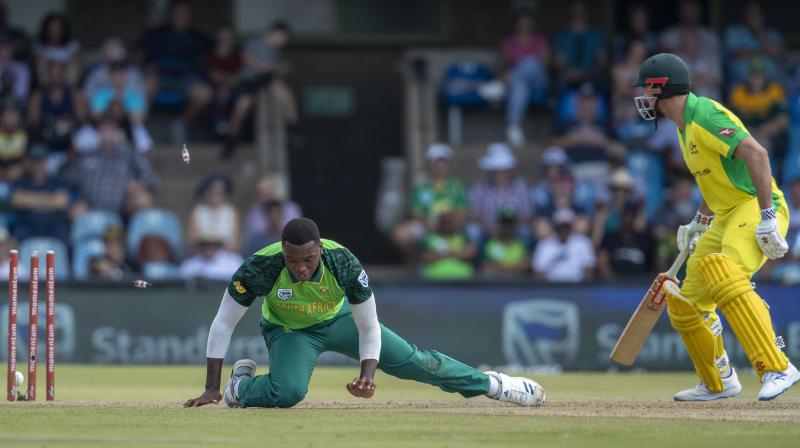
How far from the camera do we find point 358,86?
20109 millimetres

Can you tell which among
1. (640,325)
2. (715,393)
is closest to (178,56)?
(640,325)

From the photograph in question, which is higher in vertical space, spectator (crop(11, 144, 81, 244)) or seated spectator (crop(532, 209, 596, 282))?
spectator (crop(11, 144, 81, 244))

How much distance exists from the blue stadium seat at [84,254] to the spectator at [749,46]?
27.0 ft

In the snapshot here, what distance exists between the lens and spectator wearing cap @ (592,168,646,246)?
1636 centimetres

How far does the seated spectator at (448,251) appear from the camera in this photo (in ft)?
53.1

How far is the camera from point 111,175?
16.8m

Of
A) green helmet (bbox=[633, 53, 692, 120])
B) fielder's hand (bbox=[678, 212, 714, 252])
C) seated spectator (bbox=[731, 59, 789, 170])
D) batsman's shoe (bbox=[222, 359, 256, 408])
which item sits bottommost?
batsman's shoe (bbox=[222, 359, 256, 408])

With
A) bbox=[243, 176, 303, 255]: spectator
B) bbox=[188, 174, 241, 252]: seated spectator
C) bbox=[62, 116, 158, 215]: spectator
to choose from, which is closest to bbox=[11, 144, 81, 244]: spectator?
bbox=[62, 116, 158, 215]: spectator

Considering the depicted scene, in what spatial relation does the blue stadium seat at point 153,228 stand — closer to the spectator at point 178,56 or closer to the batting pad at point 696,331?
the spectator at point 178,56

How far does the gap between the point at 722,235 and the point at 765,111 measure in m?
9.06

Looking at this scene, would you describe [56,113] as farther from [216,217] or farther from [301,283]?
[301,283]

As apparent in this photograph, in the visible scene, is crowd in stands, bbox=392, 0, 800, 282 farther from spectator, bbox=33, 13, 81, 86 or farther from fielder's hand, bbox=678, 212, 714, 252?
fielder's hand, bbox=678, 212, 714, 252

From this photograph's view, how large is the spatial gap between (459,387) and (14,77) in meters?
10.5

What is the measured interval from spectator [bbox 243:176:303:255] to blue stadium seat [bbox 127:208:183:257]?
31.4 inches
